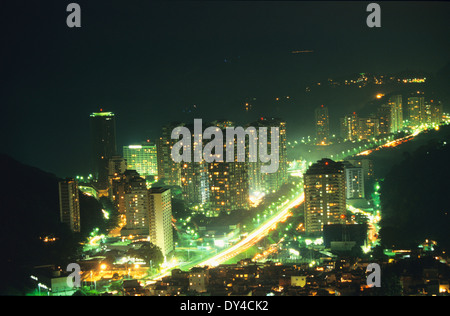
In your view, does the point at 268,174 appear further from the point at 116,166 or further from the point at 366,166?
the point at 116,166

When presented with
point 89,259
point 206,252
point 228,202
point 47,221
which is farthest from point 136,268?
point 228,202

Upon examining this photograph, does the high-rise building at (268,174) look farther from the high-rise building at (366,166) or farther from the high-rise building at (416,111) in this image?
the high-rise building at (416,111)

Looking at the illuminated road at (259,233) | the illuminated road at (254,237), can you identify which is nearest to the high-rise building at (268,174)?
the illuminated road at (259,233)

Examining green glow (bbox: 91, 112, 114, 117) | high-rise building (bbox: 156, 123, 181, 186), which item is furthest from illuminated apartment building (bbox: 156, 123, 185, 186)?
green glow (bbox: 91, 112, 114, 117)

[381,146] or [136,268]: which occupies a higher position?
[381,146]

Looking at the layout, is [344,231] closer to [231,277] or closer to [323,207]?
[323,207]

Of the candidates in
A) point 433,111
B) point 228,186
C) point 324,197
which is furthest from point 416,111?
point 228,186

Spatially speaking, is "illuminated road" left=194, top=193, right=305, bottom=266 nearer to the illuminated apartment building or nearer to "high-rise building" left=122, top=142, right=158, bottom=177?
the illuminated apartment building
